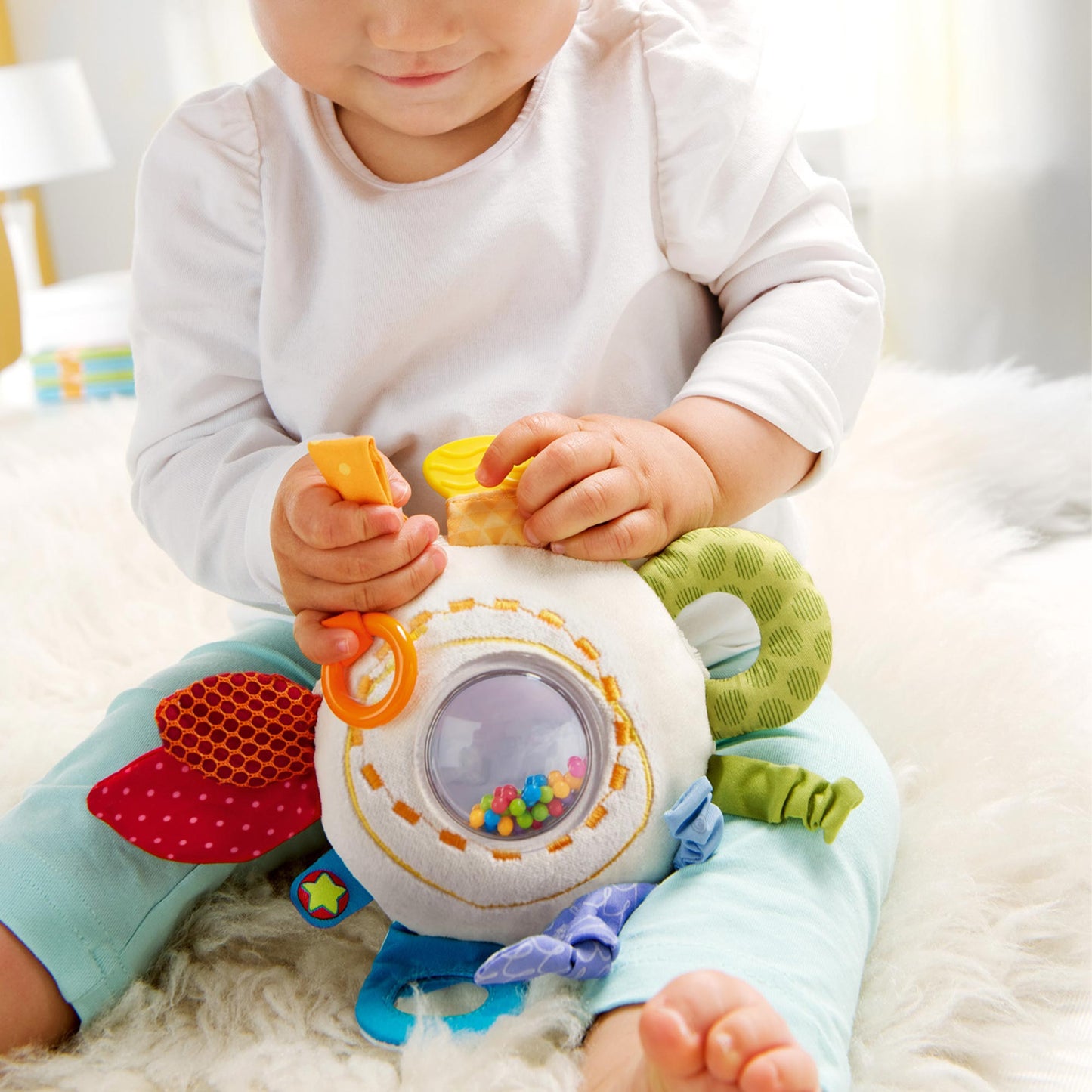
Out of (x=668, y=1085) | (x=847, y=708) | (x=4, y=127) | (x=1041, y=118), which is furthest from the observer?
(x=4, y=127)

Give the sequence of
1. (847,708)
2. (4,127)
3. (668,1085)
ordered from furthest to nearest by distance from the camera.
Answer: (4,127)
(847,708)
(668,1085)

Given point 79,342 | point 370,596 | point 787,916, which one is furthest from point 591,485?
point 79,342

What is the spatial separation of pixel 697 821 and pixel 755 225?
15.1 inches

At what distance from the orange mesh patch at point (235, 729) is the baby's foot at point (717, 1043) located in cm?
24

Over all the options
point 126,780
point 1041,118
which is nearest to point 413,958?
point 126,780

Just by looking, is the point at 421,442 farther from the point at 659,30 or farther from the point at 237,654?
the point at 659,30

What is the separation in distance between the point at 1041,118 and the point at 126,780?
1.61 m

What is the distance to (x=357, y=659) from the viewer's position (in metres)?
0.57

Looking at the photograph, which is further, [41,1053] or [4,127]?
[4,127]

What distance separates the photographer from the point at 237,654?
0.78 m

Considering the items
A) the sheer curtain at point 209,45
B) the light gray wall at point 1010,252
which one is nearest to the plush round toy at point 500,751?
the light gray wall at point 1010,252

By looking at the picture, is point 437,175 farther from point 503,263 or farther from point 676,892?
point 676,892

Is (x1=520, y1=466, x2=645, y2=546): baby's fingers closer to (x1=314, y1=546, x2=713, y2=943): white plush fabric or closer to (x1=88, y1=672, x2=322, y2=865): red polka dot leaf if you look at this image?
(x1=314, y1=546, x2=713, y2=943): white plush fabric

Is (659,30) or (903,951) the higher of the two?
(659,30)
